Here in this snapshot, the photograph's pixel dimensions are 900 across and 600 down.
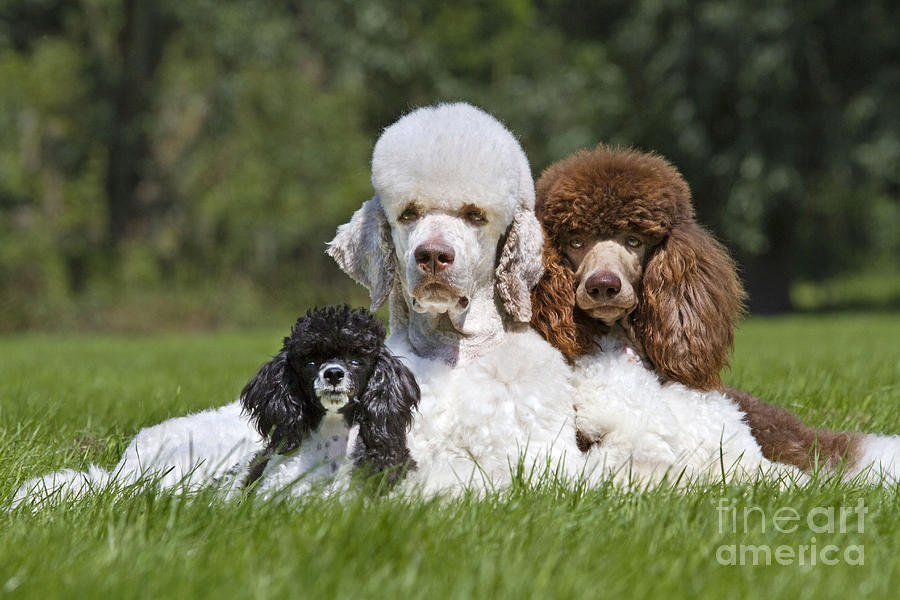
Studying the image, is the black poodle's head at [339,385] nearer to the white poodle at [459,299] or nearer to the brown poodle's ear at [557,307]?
the white poodle at [459,299]

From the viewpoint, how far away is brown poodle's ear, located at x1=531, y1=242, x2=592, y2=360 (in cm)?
343

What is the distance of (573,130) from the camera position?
19703mm

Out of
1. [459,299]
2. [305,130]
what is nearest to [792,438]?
[459,299]

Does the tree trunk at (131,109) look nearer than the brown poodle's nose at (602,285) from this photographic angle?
No

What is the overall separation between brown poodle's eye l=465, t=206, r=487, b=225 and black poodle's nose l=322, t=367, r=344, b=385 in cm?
69

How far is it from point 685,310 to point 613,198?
19.5 inches

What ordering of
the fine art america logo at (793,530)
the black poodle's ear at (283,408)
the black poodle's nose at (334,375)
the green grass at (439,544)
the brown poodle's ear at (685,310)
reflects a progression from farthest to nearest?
the brown poodle's ear at (685,310) < the black poodle's ear at (283,408) < the black poodle's nose at (334,375) < the fine art america logo at (793,530) < the green grass at (439,544)

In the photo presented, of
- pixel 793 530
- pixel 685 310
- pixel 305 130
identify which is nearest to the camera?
pixel 793 530

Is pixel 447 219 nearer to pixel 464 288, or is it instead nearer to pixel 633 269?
pixel 464 288

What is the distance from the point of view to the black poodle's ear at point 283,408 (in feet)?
10.2

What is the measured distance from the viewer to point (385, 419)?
304 centimetres

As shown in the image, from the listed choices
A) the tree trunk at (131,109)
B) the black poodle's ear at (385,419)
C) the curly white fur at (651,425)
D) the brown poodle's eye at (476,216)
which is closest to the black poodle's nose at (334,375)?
the black poodle's ear at (385,419)

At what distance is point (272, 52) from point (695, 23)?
25.8 feet

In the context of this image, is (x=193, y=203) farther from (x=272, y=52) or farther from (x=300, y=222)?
(x=272, y=52)
